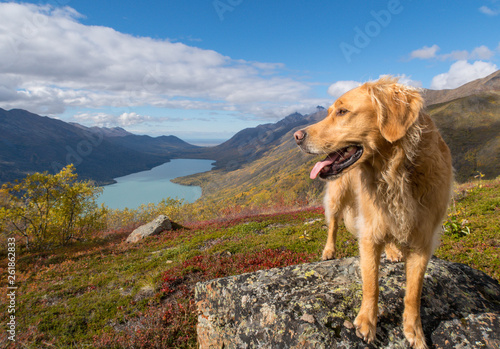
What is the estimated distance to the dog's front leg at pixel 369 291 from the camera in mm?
3105

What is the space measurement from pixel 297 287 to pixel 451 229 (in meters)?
5.81

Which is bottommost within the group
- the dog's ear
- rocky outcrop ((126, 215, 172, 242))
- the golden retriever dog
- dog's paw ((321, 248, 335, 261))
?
rocky outcrop ((126, 215, 172, 242))

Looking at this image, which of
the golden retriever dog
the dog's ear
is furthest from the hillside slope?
the dog's ear

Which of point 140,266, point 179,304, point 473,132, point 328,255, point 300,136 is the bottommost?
point 140,266

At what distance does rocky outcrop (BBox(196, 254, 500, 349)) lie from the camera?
311cm

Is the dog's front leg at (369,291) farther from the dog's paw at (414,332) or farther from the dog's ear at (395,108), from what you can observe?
the dog's ear at (395,108)

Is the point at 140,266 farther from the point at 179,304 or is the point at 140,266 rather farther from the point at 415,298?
the point at 415,298

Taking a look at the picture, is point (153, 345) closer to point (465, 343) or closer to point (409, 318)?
point (409, 318)

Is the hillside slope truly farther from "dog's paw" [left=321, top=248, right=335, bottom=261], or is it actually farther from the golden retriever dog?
the golden retriever dog

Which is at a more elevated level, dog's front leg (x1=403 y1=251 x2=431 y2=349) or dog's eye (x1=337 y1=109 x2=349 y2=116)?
dog's eye (x1=337 y1=109 x2=349 y2=116)

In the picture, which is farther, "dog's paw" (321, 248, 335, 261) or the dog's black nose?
"dog's paw" (321, 248, 335, 261)

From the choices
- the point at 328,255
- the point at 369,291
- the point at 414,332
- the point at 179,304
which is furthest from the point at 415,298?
the point at 179,304

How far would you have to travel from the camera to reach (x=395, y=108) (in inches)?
105

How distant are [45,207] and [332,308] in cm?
2316
